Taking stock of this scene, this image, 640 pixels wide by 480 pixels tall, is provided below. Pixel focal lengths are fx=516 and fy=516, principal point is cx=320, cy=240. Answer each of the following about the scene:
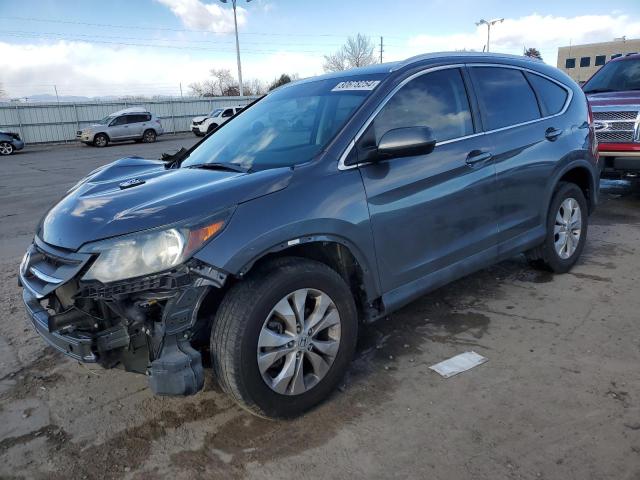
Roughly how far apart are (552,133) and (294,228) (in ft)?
9.03

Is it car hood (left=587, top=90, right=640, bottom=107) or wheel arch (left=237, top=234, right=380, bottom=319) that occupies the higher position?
car hood (left=587, top=90, right=640, bottom=107)

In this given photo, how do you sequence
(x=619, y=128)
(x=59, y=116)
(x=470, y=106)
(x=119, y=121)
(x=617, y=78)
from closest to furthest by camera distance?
(x=470, y=106) → (x=619, y=128) → (x=617, y=78) → (x=119, y=121) → (x=59, y=116)

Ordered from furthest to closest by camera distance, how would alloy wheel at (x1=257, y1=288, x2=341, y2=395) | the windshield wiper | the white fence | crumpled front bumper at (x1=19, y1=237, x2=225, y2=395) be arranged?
the white fence, the windshield wiper, alloy wheel at (x1=257, y1=288, x2=341, y2=395), crumpled front bumper at (x1=19, y1=237, x2=225, y2=395)

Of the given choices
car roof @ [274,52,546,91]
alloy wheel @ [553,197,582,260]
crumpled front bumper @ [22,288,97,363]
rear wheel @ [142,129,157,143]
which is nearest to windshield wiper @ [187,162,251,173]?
car roof @ [274,52,546,91]

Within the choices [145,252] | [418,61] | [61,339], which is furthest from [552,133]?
[61,339]

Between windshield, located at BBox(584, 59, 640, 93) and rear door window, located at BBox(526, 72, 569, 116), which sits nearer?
rear door window, located at BBox(526, 72, 569, 116)

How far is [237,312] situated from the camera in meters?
2.45

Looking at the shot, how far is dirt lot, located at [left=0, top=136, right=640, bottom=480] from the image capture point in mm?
2436

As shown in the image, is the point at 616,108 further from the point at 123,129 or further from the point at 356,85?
the point at 123,129

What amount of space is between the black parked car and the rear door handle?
25433 millimetres

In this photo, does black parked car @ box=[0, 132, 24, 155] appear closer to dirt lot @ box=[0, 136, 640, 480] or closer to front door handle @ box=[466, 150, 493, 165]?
dirt lot @ box=[0, 136, 640, 480]

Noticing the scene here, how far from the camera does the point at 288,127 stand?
349 cm

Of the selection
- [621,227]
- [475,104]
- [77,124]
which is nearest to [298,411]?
[475,104]

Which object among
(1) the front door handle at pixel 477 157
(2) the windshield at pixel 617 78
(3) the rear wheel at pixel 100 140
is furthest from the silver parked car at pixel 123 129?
(1) the front door handle at pixel 477 157
